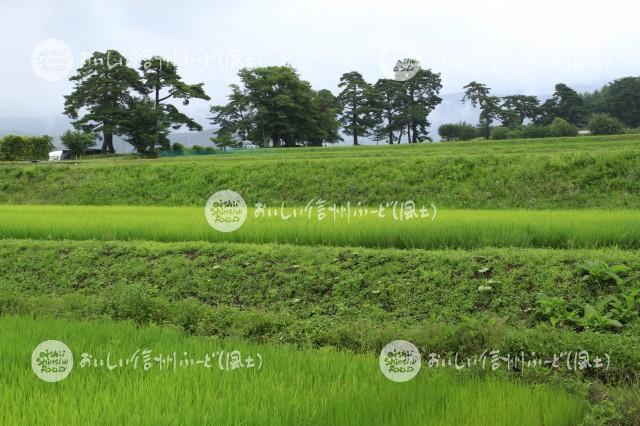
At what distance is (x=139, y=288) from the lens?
7.66m

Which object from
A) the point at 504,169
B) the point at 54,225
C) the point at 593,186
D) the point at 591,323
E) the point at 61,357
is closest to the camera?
the point at 61,357

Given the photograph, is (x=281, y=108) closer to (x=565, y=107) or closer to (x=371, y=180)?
(x=565, y=107)

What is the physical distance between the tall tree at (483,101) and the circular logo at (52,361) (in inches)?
1968

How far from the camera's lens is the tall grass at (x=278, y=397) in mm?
3443

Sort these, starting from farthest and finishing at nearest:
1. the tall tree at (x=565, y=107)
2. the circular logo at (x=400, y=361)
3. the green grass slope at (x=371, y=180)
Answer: the tall tree at (x=565, y=107) < the green grass slope at (x=371, y=180) < the circular logo at (x=400, y=361)

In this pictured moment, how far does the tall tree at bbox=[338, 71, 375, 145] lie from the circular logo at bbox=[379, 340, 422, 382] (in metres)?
51.1

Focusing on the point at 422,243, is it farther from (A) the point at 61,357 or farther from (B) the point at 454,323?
(A) the point at 61,357

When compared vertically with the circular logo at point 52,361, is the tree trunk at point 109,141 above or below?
above

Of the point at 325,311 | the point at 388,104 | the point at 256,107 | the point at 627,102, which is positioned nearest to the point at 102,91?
the point at 256,107

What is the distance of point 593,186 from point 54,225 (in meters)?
13.1

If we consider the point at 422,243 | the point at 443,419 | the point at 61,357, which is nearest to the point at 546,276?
the point at 422,243

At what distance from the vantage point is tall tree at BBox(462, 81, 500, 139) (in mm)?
51281

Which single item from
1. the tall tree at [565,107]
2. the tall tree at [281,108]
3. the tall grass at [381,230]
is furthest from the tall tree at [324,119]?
the tall grass at [381,230]

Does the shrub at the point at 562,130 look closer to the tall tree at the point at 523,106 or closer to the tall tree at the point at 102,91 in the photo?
the tall tree at the point at 523,106
